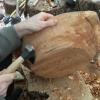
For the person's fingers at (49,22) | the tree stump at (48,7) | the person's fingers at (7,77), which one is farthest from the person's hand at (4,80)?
the tree stump at (48,7)

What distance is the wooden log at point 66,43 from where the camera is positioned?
4.27ft

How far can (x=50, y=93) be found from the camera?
5.06ft

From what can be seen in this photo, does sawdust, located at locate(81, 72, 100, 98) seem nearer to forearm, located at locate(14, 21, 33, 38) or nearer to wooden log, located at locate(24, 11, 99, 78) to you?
wooden log, located at locate(24, 11, 99, 78)

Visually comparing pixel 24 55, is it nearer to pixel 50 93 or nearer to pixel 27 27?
pixel 27 27

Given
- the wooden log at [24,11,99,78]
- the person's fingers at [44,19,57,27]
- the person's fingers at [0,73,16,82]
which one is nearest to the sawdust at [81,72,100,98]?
the wooden log at [24,11,99,78]

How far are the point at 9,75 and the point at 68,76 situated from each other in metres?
0.52

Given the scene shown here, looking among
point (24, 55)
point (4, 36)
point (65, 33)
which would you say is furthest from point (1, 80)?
point (65, 33)

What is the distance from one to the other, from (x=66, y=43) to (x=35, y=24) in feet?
0.60

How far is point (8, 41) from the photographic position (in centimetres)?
137

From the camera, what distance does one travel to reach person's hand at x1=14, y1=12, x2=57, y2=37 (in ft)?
4.41

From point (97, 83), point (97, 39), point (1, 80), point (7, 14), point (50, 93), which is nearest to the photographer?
point (1, 80)

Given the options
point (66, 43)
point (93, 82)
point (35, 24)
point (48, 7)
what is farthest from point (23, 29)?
point (48, 7)

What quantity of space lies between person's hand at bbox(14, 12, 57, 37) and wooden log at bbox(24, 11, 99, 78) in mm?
25

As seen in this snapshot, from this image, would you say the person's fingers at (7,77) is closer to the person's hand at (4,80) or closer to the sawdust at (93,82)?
the person's hand at (4,80)
